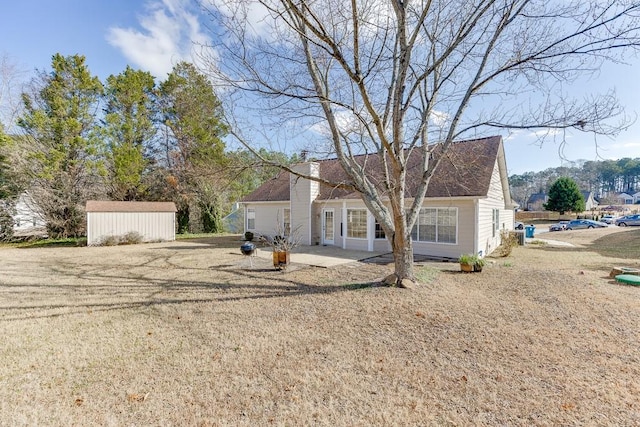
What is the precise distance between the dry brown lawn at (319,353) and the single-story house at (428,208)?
3.79m

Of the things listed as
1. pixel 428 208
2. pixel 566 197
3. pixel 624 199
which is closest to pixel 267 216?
pixel 428 208

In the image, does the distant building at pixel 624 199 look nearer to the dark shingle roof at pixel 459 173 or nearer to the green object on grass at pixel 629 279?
the dark shingle roof at pixel 459 173

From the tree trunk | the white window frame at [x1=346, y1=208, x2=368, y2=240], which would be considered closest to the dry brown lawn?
the tree trunk

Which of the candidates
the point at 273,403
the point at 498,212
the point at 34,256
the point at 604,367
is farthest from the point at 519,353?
the point at 34,256

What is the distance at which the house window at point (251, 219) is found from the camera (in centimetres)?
1933

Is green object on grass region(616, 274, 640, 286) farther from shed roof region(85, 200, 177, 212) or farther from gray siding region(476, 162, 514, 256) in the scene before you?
shed roof region(85, 200, 177, 212)

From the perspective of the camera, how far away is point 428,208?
40.4ft

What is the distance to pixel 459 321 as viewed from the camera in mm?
5168

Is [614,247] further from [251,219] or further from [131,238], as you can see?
[131,238]

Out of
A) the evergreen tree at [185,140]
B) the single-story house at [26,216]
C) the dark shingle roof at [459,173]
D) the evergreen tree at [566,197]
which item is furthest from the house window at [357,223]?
the evergreen tree at [566,197]

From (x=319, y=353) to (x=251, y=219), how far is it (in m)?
Answer: 16.2

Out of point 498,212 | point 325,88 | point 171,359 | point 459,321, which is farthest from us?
point 498,212

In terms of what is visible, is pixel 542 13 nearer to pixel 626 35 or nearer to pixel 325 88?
pixel 626 35

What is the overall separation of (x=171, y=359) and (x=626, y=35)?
32.1ft
